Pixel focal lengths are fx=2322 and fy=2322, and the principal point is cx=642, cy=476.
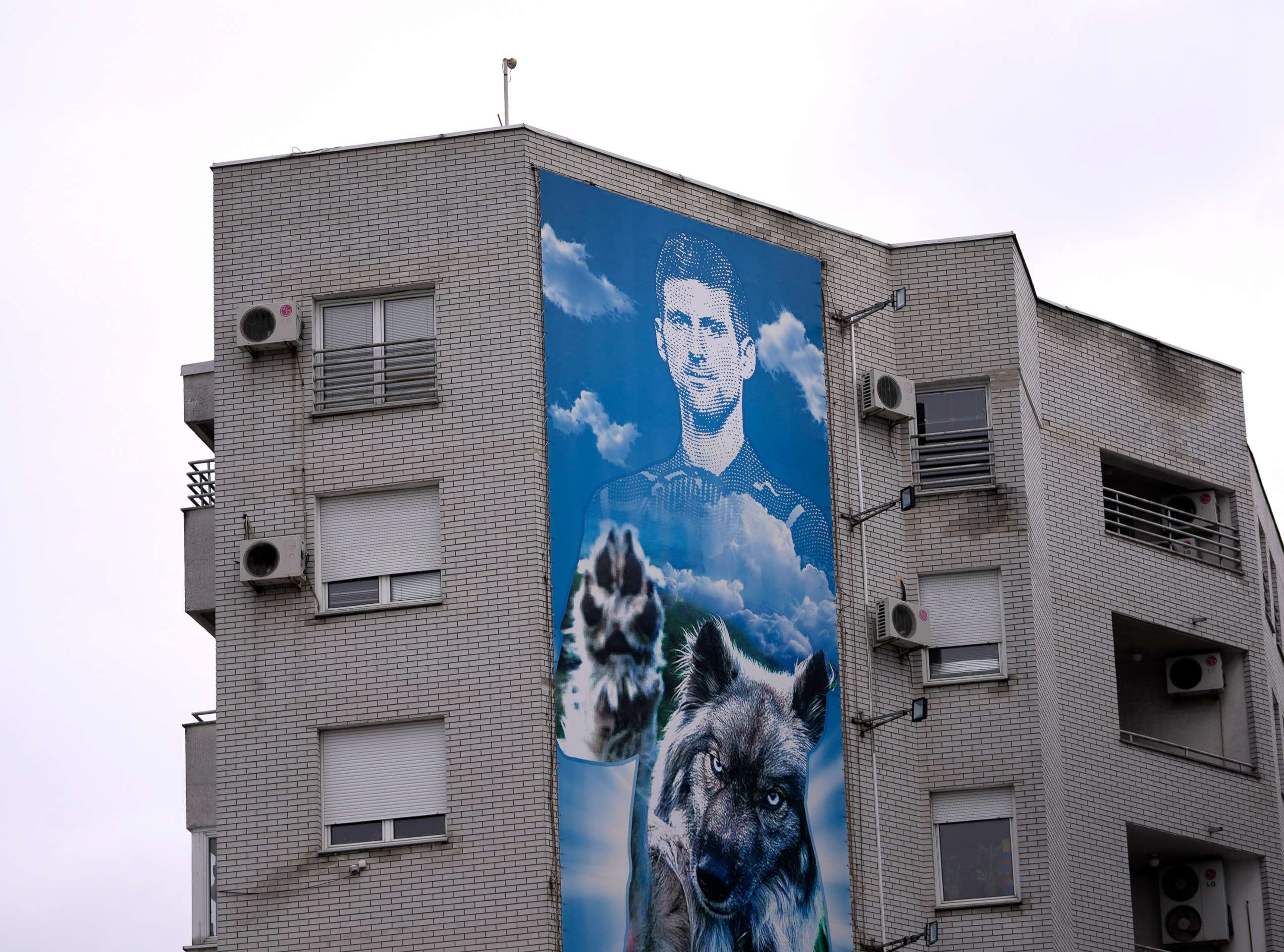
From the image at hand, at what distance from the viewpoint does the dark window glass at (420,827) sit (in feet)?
99.1

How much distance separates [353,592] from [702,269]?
22.8 feet

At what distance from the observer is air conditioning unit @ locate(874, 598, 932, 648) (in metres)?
33.3

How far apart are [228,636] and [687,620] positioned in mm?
6211

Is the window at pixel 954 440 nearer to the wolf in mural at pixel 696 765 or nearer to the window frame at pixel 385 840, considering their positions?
the wolf in mural at pixel 696 765

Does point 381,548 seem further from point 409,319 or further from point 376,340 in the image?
point 409,319

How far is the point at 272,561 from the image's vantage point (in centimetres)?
3117

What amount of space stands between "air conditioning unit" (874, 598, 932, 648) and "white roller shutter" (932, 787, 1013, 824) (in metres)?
2.21

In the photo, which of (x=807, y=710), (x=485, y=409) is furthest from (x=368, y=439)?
(x=807, y=710)

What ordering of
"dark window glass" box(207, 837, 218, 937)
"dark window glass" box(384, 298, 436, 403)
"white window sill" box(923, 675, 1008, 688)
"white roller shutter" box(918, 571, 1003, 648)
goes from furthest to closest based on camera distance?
"white roller shutter" box(918, 571, 1003, 648), "white window sill" box(923, 675, 1008, 688), "dark window glass" box(207, 837, 218, 937), "dark window glass" box(384, 298, 436, 403)

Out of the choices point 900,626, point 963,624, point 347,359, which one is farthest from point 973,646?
point 347,359

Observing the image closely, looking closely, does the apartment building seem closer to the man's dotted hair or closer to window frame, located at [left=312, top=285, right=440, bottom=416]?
window frame, located at [left=312, top=285, right=440, bottom=416]

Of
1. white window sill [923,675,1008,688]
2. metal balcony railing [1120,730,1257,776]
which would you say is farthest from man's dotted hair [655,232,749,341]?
metal balcony railing [1120,730,1257,776]

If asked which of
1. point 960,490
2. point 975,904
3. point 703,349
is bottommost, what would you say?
point 975,904

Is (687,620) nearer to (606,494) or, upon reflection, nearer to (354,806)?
(606,494)
